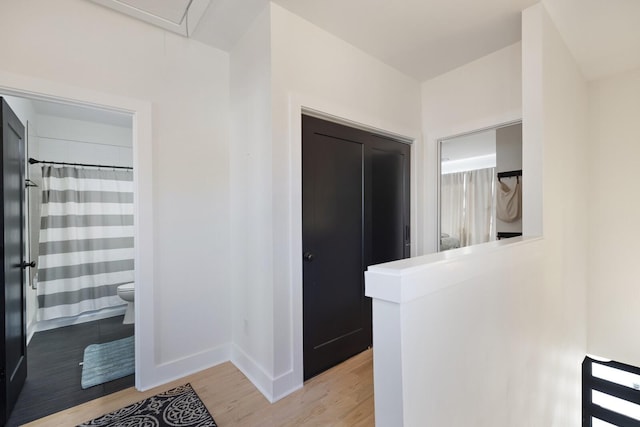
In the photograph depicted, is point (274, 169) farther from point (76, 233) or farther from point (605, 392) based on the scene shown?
point (605, 392)

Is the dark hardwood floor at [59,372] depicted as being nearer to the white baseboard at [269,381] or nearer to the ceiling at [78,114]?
the white baseboard at [269,381]

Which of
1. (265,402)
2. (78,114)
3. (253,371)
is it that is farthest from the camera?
(78,114)

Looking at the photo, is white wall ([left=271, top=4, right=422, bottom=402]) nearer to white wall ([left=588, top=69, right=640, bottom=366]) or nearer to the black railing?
white wall ([left=588, top=69, right=640, bottom=366])

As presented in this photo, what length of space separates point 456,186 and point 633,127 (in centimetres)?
184

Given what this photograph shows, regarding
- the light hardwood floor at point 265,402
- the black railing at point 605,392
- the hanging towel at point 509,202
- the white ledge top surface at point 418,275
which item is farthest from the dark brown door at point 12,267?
the black railing at point 605,392

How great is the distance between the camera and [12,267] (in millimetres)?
1742

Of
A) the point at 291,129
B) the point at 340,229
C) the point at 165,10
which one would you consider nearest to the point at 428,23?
the point at 291,129

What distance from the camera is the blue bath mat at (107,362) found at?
2.09 meters

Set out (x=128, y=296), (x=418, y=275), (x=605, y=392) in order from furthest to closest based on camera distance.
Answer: (x=128, y=296), (x=605, y=392), (x=418, y=275)

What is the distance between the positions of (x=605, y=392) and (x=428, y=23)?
378 cm

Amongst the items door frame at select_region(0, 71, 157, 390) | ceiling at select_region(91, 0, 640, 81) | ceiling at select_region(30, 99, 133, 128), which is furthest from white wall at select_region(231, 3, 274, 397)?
ceiling at select_region(30, 99, 133, 128)

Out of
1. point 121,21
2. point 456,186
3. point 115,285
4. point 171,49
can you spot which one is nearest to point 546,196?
point 456,186

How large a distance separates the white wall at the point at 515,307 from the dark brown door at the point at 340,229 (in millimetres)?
1130

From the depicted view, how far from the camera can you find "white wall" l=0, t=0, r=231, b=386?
164 cm
